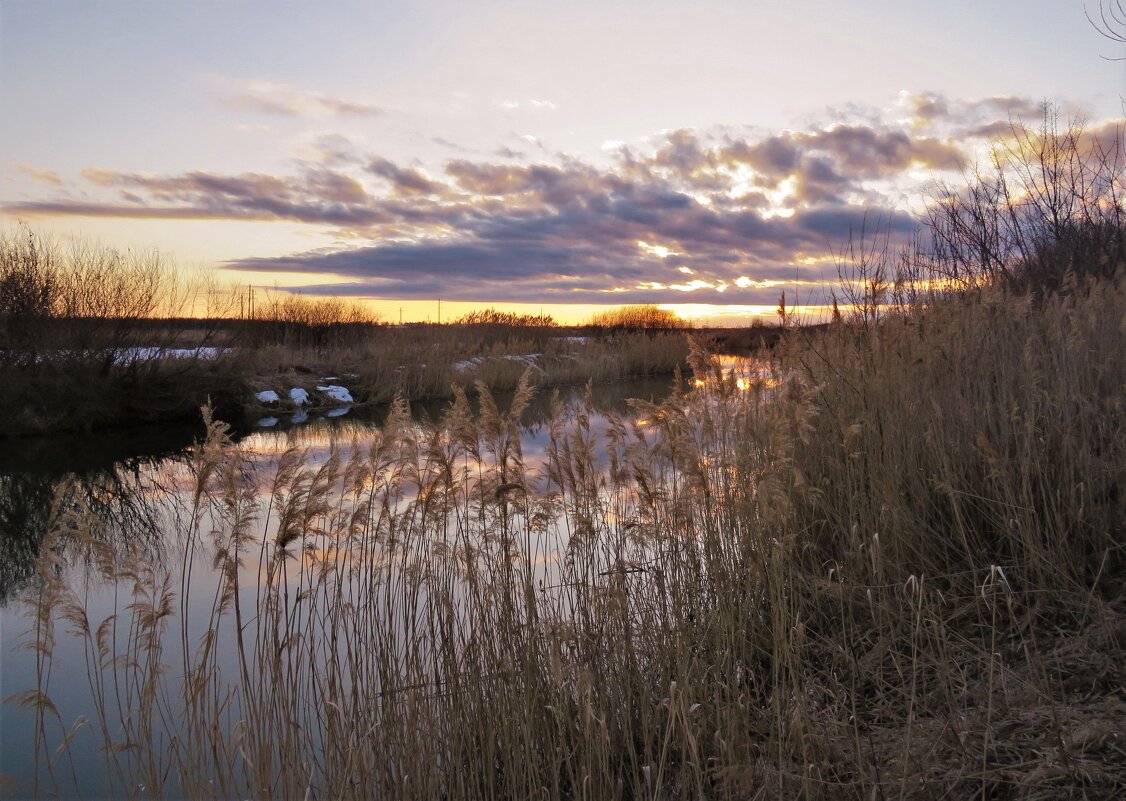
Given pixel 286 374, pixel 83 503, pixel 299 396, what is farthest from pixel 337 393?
pixel 83 503

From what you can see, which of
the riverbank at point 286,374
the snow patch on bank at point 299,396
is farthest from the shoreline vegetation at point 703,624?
the snow patch on bank at point 299,396

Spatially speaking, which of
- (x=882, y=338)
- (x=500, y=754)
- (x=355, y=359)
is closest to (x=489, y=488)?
(x=500, y=754)

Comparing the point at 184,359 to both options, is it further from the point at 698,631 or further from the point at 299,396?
the point at 698,631

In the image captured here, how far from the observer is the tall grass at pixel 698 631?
243 cm

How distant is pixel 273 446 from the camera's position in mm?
12633

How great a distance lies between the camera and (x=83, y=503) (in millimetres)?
2637

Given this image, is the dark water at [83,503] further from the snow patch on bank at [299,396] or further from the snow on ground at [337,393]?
the snow on ground at [337,393]

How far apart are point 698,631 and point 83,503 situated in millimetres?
2632

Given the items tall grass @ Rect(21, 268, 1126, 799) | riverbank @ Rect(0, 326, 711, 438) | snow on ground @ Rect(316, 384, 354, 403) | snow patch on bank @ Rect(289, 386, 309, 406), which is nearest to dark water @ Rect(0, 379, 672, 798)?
tall grass @ Rect(21, 268, 1126, 799)

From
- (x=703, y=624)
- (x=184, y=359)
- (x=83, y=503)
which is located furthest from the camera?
(x=184, y=359)

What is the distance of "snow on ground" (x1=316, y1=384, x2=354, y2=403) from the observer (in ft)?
58.1

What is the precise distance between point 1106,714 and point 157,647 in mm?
3489

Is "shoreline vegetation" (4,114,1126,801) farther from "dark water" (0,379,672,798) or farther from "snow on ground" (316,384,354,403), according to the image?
"snow on ground" (316,384,354,403)

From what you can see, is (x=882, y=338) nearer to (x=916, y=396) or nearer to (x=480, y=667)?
(x=916, y=396)
